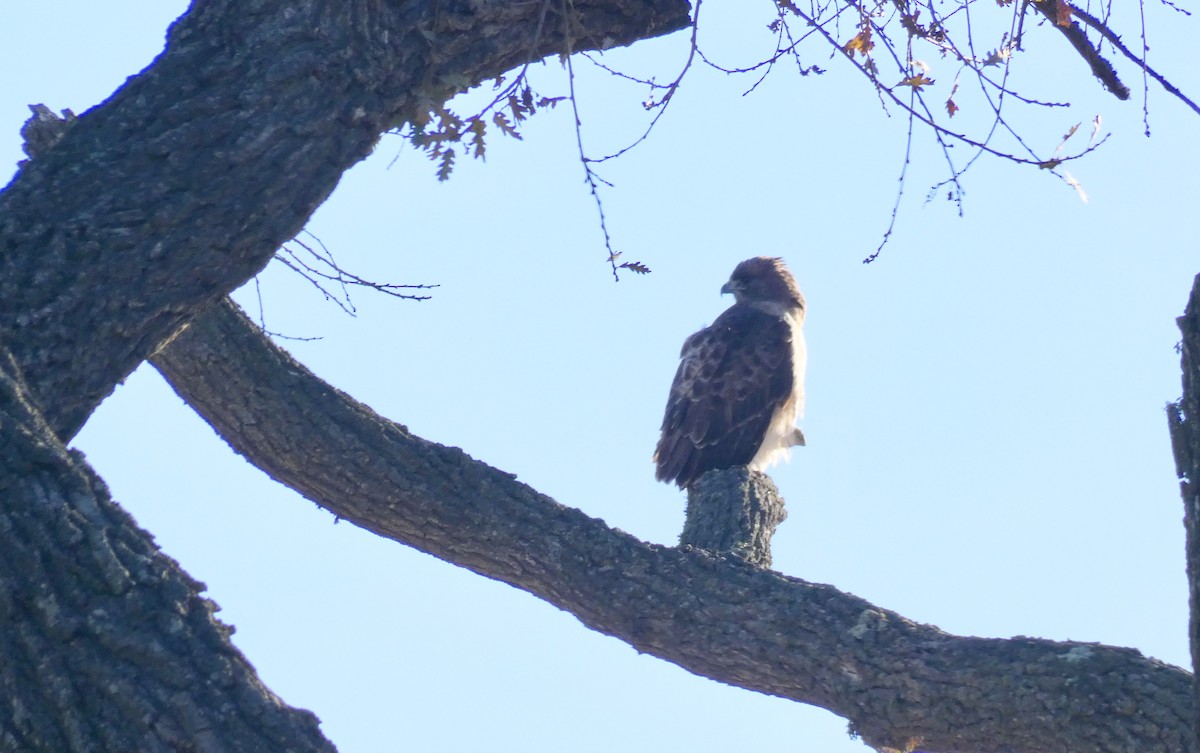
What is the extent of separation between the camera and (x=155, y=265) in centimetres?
320

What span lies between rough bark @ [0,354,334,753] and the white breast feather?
6.39 m

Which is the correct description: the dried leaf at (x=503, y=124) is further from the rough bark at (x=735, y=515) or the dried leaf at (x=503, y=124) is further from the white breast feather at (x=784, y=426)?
the white breast feather at (x=784, y=426)

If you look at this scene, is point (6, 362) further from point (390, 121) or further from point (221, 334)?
point (221, 334)

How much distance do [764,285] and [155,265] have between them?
7416 millimetres

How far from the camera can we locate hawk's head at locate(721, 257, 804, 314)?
10.2m

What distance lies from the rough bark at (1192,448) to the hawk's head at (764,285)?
7.34 meters

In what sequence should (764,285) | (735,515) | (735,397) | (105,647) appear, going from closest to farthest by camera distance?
(105,647)
(735,515)
(735,397)
(764,285)

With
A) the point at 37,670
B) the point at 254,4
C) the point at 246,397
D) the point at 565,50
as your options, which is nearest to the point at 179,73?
the point at 254,4

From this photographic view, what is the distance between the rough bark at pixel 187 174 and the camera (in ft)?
10.2

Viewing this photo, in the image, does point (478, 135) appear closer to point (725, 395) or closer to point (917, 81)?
point (917, 81)

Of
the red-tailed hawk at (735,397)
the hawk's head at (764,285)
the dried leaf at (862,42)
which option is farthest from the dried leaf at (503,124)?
the hawk's head at (764,285)

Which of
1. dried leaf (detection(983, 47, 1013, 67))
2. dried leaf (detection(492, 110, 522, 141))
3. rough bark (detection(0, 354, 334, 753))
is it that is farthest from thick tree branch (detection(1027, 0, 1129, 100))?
rough bark (detection(0, 354, 334, 753))

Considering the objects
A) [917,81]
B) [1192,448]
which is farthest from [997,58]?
[1192,448]

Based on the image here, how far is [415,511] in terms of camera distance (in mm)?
5031
